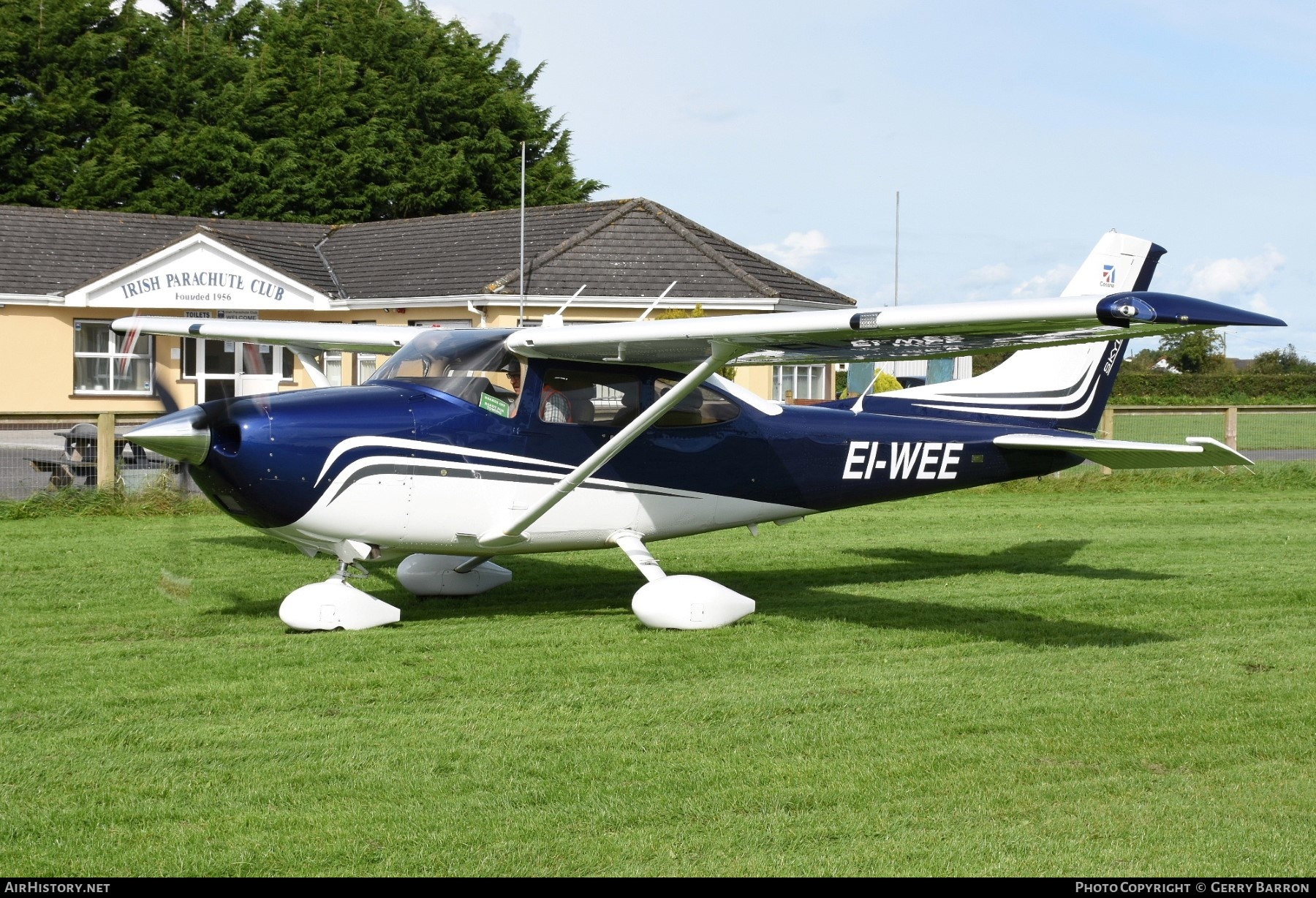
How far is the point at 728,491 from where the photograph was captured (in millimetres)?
9664

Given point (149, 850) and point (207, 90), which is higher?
point (207, 90)

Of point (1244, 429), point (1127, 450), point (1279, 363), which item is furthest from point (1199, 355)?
point (1127, 450)

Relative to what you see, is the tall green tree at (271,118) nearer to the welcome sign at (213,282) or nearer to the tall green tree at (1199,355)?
the welcome sign at (213,282)

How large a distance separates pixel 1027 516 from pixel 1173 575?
4649 mm

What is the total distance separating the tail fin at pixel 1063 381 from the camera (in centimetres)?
Result: 1095

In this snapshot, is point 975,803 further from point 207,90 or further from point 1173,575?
point 207,90

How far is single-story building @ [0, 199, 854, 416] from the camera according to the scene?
2328 centimetres

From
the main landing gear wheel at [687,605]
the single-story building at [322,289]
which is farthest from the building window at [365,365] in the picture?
the main landing gear wheel at [687,605]

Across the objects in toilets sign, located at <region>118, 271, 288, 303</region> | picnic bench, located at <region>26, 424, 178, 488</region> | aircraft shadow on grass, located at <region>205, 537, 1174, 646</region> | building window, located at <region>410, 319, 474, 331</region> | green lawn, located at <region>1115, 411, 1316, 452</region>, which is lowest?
aircraft shadow on grass, located at <region>205, 537, 1174, 646</region>

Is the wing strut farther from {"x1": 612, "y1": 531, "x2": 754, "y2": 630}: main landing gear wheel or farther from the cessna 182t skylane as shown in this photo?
{"x1": 612, "y1": 531, "x2": 754, "y2": 630}: main landing gear wheel

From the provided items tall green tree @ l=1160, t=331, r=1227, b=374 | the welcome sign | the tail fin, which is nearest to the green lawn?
the tail fin

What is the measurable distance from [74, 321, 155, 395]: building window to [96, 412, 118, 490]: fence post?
29.9ft

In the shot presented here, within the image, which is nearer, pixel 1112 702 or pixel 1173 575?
pixel 1112 702
